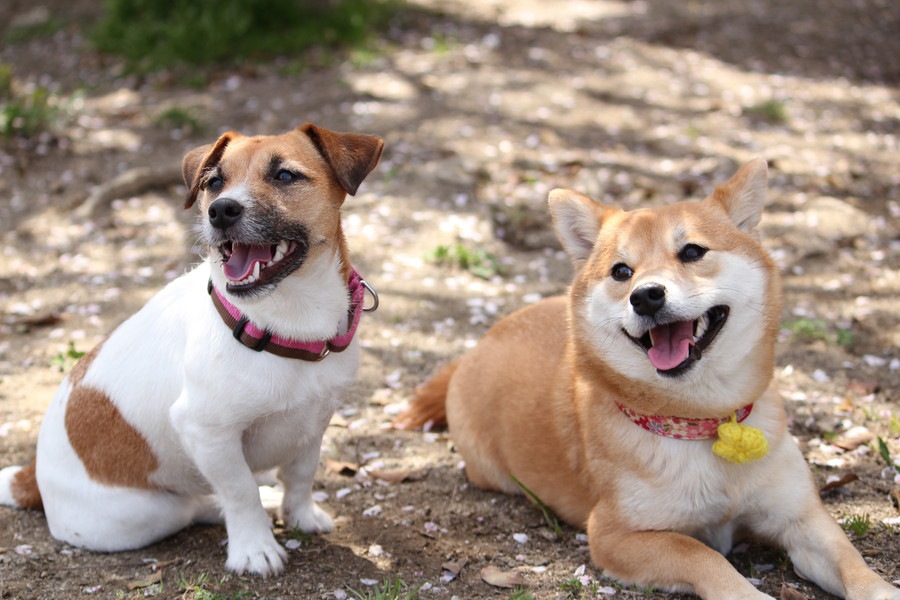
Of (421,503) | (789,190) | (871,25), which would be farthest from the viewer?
(871,25)

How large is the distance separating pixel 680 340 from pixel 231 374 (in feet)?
5.42

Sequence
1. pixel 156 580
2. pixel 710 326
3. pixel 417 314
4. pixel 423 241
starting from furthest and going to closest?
pixel 423 241 < pixel 417 314 < pixel 156 580 < pixel 710 326

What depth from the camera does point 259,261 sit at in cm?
360

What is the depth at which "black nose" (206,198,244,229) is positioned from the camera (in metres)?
3.48

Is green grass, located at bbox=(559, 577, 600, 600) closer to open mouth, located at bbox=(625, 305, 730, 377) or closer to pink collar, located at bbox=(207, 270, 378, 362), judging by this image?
open mouth, located at bbox=(625, 305, 730, 377)

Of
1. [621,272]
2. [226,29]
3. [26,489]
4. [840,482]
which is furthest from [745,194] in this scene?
[226,29]

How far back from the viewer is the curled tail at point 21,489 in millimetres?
4371

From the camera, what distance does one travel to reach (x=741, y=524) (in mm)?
3811

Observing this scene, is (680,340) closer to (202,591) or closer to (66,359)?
(202,591)

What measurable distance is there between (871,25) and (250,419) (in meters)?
11.1

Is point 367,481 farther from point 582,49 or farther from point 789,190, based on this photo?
point 582,49

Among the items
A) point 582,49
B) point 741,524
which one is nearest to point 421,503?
point 741,524

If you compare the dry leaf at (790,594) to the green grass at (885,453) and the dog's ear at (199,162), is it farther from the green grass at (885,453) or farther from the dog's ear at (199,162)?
the dog's ear at (199,162)

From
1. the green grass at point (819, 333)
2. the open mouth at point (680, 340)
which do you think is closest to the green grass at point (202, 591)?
the open mouth at point (680, 340)
